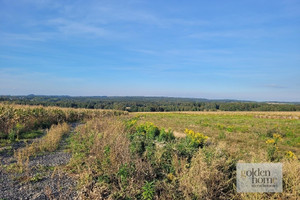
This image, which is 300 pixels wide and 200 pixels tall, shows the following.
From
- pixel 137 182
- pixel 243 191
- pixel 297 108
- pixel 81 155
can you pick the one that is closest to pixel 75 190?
pixel 137 182

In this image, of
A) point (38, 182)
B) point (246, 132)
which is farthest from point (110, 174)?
point (246, 132)

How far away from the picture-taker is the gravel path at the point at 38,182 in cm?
397

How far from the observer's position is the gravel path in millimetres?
3967

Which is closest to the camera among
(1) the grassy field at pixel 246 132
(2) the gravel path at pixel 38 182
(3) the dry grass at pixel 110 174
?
(2) the gravel path at pixel 38 182

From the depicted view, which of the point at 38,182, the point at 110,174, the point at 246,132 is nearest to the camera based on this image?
the point at 38,182

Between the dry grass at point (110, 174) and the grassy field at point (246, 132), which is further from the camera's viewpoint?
the grassy field at point (246, 132)

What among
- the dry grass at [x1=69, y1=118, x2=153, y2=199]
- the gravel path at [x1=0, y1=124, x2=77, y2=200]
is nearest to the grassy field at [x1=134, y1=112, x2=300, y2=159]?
the dry grass at [x1=69, y1=118, x2=153, y2=199]

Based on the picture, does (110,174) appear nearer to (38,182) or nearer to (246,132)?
(38,182)

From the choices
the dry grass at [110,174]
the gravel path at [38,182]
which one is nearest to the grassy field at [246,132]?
the dry grass at [110,174]

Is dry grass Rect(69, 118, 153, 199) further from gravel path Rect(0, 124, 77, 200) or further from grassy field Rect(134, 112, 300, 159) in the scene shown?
grassy field Rect(134, 112, 300, 159)

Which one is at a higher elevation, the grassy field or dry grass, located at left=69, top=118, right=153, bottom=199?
dry grass, located at left=69, top=118, right=153, bottom=199

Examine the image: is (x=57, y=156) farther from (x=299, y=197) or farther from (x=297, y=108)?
(x=297, y=108)

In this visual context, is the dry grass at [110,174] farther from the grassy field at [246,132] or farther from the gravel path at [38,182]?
the grassy field at [246,132]

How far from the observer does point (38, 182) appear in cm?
461
